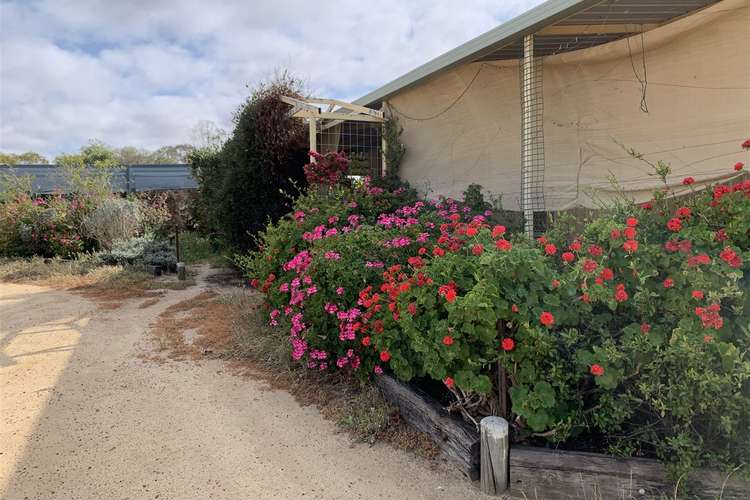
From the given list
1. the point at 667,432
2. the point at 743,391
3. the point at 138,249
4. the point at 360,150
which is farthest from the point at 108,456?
the point at 138,249

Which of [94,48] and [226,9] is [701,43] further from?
[94,48]

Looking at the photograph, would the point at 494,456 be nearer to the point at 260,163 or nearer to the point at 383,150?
the point at 383,150

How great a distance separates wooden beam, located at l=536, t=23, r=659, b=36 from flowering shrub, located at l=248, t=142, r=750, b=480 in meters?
2.28

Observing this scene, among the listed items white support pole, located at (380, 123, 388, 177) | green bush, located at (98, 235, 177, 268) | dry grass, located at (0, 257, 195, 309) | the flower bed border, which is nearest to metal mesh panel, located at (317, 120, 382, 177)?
white support pole, located at (380, 123, 388, 177)

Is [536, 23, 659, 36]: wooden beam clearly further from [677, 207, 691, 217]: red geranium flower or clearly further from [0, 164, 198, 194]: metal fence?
[0, 164, 198, 194]: metal fence

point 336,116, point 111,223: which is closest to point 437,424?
point 336,116

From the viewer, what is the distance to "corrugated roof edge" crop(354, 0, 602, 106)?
3281mm

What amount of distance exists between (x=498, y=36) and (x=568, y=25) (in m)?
0.62

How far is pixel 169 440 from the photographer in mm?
2482

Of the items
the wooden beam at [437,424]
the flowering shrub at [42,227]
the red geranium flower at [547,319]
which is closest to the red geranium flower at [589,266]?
the red geranium flower at [547,319]

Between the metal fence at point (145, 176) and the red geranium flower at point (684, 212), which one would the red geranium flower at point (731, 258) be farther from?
the metal fence at point (145, 176)

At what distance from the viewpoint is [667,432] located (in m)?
1.94

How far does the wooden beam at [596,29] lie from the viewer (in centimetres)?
392

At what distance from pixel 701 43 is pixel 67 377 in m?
5.57
